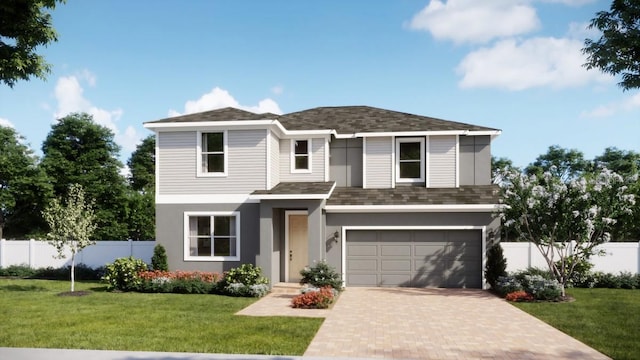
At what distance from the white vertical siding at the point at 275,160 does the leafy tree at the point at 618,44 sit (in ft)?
40.5

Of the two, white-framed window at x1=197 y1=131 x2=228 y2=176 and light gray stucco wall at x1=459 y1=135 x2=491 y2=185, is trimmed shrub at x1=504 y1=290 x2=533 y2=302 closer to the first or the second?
light gray stucco wall at x1=459 y1=135 x2=491 y2=185

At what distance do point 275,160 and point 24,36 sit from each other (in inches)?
395

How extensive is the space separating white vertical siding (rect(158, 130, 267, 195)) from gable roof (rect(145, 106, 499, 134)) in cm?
68

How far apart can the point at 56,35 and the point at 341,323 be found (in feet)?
30.7

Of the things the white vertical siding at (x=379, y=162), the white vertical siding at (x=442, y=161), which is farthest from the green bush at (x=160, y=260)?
the white vertical siding at (x=442, y=161)

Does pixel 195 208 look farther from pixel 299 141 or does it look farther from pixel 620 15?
pixel 620 15

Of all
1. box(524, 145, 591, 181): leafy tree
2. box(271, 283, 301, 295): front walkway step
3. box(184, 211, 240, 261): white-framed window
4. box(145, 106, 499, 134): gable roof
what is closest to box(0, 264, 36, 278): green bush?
box(184, 211, 240, 261): white-framed window

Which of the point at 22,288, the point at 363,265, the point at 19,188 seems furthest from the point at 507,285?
the point at 19,188

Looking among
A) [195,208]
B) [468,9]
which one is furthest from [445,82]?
[195,208]

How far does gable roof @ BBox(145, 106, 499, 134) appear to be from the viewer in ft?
60.4

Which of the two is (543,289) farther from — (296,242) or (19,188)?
(19,188)

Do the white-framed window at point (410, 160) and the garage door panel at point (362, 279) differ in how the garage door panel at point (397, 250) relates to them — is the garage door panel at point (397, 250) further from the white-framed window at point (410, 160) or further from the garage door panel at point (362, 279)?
the white-framed window at point (410, 160)

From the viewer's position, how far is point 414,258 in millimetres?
18438

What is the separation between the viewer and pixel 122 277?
1720cm
